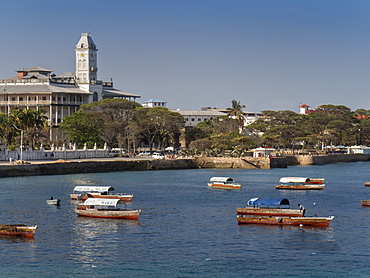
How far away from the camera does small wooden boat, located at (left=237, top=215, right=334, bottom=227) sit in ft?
190

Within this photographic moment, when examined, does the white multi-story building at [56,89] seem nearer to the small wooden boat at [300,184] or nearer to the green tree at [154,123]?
the green tree at [154,123]

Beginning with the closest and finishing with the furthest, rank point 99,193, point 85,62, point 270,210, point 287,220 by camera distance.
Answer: point 287,220, point 270,210, point 99,193, point 85,62

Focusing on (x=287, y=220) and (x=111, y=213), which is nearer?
(x=287, y=220)

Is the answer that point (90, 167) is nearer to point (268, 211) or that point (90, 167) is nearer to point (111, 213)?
point (111, 213)


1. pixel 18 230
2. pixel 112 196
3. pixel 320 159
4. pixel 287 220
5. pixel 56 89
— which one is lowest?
pixel 287 220

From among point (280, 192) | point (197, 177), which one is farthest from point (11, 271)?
point (197, 177)

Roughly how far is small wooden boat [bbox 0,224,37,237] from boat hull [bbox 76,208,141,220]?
10680 millimetres

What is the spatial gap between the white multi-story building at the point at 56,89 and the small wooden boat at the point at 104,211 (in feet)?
372

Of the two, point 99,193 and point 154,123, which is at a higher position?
point 154,123

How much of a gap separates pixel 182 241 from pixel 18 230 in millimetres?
13221

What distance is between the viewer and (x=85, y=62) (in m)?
197

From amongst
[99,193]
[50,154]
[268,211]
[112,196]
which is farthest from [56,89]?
[268,211]

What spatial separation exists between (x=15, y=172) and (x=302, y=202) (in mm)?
49102

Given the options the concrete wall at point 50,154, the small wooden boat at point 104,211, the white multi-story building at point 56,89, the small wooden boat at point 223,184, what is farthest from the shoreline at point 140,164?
the white multi-story building at point 56,89
